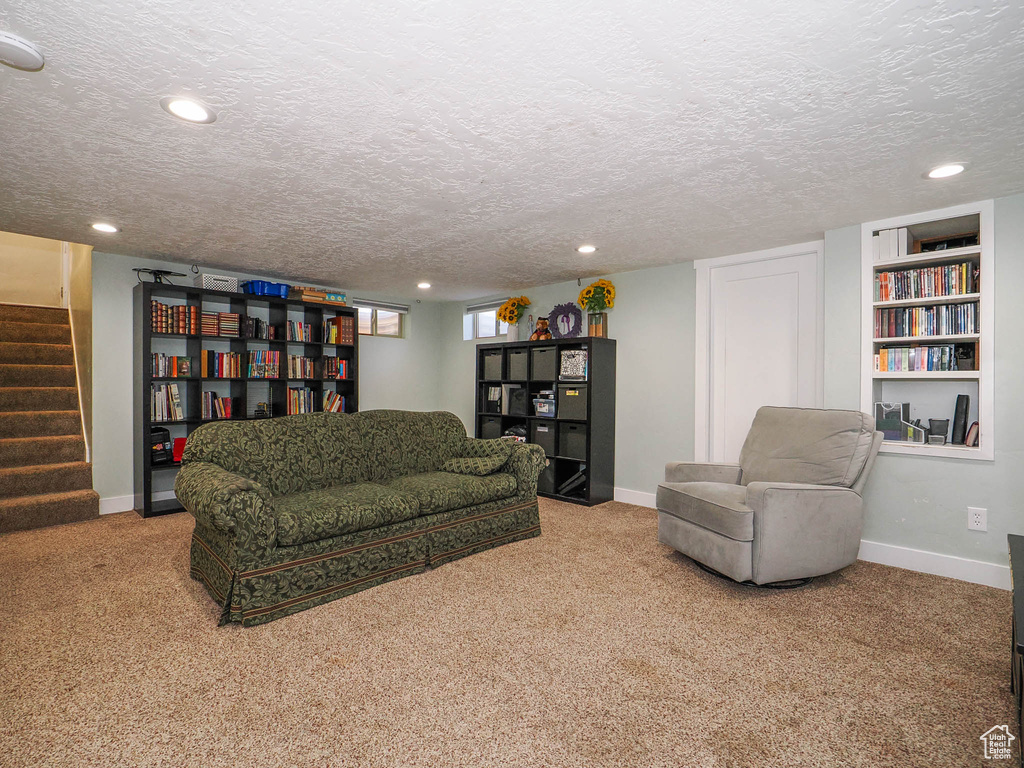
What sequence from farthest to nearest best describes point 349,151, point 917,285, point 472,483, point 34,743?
point 472,483 < point 917,285 < point 349,151 < point 34,743

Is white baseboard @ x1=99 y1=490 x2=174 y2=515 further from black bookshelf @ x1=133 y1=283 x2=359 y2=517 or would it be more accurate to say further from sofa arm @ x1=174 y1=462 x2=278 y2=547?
sofa arm @ x1=174 y1=462 x2=278 y2=547

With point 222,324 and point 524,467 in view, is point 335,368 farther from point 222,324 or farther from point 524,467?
point 524,467

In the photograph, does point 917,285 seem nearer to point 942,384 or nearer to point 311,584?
point 942,384

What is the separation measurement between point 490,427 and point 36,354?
174 inches

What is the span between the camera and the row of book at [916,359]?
3.10 meters

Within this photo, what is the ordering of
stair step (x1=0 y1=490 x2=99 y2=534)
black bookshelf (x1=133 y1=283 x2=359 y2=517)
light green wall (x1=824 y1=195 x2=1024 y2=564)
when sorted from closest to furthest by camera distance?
light green wall (x1=824 y1=195 x2=1024 y2=564)
stair step (x1=0 y1=490 x2=99 y2=534)
black bookshelf (x1=133 y1=283 x2=359 y2=517)

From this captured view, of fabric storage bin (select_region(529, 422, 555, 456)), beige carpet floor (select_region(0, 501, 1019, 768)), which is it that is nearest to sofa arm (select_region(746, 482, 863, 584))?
beige carpet floor (select_region(0, 501, 1019, 768))

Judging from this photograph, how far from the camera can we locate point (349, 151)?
237cm

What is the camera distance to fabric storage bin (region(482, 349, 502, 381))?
5.60 meters

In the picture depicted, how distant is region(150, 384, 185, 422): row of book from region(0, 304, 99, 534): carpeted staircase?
2.19ft

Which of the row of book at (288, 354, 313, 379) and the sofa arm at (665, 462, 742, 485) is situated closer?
the sofa arm at (665, 462, 742, 485)

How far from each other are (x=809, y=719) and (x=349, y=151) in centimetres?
287

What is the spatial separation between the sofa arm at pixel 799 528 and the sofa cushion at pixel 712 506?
0.07 metres

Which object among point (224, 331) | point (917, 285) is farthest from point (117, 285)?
point (917, 285)
